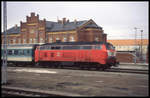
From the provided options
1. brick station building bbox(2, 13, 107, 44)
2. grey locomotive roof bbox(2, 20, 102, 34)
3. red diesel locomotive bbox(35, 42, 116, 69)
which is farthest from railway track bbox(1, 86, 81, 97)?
grey locomotive roof bbox(2, 20, 102, 34)

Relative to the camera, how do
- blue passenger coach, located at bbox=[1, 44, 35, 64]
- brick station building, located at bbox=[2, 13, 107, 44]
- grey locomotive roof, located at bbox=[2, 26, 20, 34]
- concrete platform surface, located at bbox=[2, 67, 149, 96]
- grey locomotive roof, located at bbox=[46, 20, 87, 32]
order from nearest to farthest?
concrete platform surface, located at bbox=[2, 67, 149, 96], blue passenger coach, located at bbox=[1, 44, 35, 64], brick station building, located at bbox=[2, 13, 107, 44], grey locomotive roof, located at bbox=[46, 20, 87, 32], grey locomotive roof, located at bbox=[2, 26, 20, 34]

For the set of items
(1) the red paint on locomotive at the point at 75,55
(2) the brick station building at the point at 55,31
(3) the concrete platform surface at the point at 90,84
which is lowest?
(3) the concrete platform surface at the point at 90,84

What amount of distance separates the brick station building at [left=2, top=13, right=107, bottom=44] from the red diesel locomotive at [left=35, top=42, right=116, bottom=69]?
28766 millimetres

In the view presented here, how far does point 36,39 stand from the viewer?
2261 inches

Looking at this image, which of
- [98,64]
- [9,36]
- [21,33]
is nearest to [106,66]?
[98,64]

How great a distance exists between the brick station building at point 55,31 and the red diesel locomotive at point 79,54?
94.4ft

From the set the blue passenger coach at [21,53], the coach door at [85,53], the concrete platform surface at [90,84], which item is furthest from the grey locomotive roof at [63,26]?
the concrete platform surface at [90,84]

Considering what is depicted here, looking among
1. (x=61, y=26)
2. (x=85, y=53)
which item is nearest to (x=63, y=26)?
(x=61, y=26)

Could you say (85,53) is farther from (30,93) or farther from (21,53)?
(30,93)

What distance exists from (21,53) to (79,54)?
30.5ft

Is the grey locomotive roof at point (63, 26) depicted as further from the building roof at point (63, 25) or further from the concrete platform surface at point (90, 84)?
the concrete platform surface at point (90, 84)

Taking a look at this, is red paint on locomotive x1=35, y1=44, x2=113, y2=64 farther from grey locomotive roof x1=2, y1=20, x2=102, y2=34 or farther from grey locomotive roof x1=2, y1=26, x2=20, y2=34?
grey locomotive roof x1=2, y1=26, x2=20, y2=34

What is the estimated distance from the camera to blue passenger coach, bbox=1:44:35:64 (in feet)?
79.9

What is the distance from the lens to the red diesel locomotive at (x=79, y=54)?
19.2m
